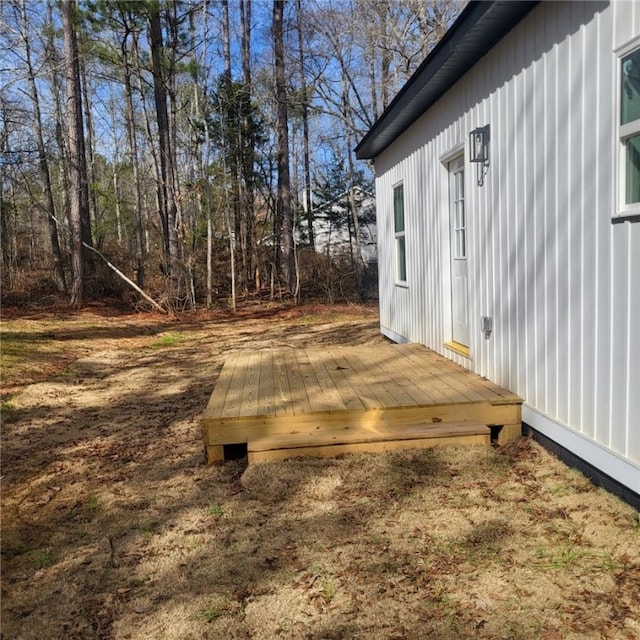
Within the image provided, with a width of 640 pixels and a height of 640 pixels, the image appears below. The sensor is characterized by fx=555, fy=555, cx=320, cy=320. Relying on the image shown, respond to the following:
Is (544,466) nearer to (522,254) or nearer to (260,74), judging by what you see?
(522,254)

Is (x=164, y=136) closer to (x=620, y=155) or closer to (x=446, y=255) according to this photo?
(x=446, y=255)

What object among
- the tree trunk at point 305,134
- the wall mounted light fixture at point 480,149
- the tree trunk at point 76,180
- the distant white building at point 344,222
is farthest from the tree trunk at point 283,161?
the wall mounted light fixture at point 480,149

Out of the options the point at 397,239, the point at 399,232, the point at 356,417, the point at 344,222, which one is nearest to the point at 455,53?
the point at 356,417

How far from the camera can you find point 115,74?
17953 mm

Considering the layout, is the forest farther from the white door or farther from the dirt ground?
the dirt ground

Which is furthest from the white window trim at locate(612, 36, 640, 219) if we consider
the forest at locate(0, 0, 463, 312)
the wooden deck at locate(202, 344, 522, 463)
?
the forest at locate(0, 0, 463, 312)

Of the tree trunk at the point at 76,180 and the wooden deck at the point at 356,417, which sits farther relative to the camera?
the tree trunk at the point at 76,180

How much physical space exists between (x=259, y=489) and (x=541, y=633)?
179 centimetres

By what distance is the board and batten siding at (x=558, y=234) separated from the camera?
274 cm

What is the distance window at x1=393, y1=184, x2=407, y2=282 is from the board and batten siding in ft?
7.19

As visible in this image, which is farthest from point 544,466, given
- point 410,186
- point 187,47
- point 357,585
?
point 187,47

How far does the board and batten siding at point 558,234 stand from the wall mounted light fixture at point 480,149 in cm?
8

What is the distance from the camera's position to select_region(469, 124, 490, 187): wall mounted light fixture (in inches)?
173

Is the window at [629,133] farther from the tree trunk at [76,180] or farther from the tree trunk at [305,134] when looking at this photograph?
the tree trunk at [305,134]
